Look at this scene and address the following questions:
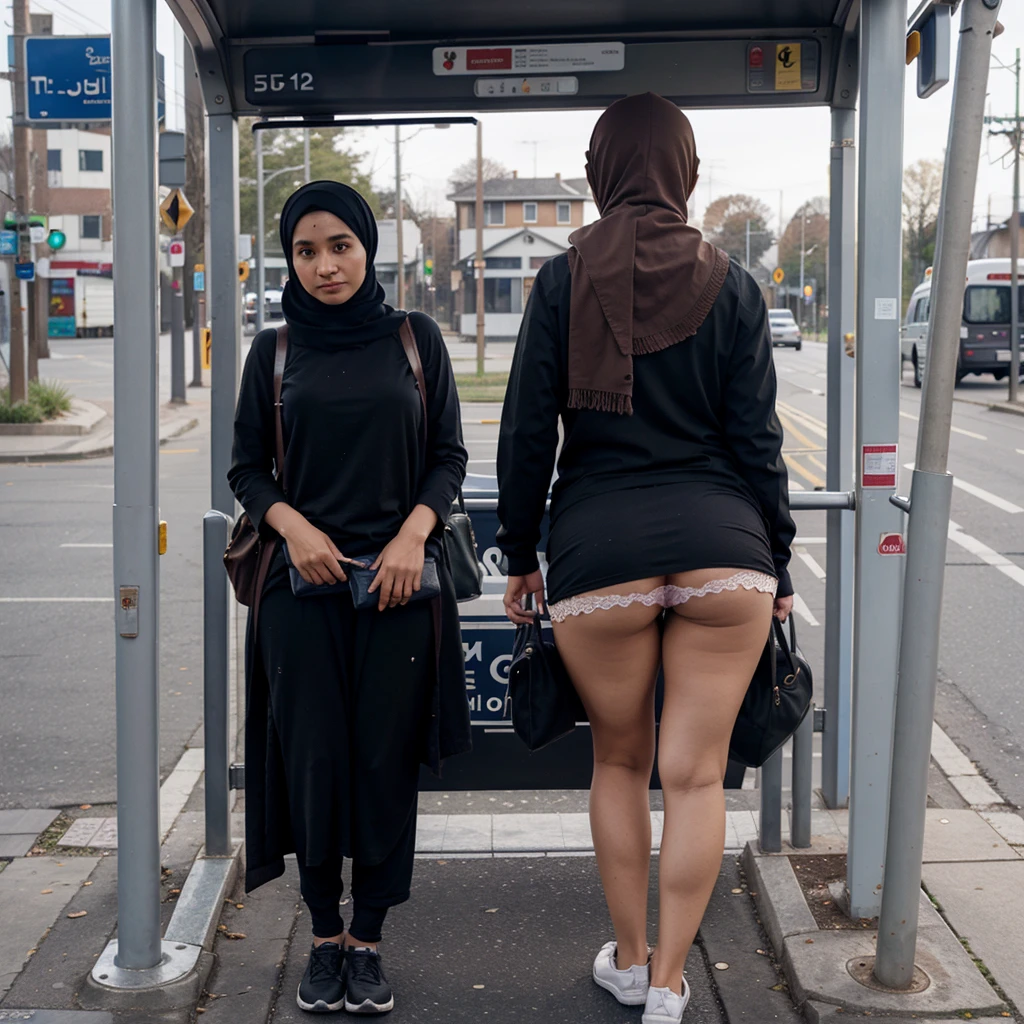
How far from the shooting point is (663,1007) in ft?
9.51

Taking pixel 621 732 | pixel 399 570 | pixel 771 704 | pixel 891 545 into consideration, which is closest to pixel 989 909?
pixel 891 545

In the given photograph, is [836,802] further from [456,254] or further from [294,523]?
[456,254]

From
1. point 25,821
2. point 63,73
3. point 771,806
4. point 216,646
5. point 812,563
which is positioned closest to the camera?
point 216,646

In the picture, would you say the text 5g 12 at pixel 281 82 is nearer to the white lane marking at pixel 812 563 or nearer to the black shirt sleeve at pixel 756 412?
the black shirt sleeve at pixel 756 412

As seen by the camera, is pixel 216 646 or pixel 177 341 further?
pixel 177 341

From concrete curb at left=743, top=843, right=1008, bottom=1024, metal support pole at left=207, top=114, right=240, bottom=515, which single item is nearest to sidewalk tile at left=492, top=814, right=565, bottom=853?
concrete curb at left=743, top=843, right=1008, bottom=1024

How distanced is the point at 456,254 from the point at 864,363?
31747 mm

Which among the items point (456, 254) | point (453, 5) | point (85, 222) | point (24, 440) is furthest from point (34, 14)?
point (85, 222)

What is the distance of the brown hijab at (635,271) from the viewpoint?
274 centimetres

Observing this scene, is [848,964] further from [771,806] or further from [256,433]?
[256,433]

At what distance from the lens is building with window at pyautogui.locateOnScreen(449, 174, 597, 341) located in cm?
564

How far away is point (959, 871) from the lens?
12.9 feet

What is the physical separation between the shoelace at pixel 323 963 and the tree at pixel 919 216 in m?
75.6

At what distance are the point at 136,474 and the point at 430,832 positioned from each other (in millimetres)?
1787
